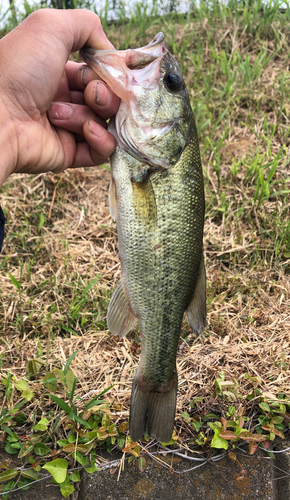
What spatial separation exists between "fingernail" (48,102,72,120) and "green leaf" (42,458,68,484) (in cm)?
176

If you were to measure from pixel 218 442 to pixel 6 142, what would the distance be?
1907 mm

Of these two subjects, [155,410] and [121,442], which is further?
[121,442]

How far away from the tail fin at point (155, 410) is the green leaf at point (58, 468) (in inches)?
18.6

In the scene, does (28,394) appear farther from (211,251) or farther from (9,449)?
(211,251)

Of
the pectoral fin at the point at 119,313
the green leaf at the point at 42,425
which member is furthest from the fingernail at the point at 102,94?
the green leaf at the point at 42,425

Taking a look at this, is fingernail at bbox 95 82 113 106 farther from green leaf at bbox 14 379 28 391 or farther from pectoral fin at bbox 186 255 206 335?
green leaf at bbox 14 379 28 391

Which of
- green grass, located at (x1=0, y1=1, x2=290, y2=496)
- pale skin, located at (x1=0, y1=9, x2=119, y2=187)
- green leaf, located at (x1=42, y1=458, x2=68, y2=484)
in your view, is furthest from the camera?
green grass, located at (x1=0, y1=1, x2=290, y2=496)

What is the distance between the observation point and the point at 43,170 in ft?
7.36

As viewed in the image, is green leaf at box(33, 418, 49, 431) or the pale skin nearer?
the pale skin

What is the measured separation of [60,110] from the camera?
2.09 metres

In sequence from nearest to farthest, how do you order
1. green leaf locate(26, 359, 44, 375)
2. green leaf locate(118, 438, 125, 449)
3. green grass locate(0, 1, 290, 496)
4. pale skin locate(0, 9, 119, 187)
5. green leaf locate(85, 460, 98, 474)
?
pale skin locate(0, 9, 119, 187), green leaf locate(85, 460, 98, 474), green leaf locate(118, 438, 125, 449), green leaf locate(26, 359, 44, 375), green grass locate(0, 1, 290, 496)

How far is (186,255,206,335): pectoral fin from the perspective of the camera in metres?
1.91

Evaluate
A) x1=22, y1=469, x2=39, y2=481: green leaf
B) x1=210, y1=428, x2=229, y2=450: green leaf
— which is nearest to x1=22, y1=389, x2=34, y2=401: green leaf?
x1=22, y1=469, x2=39, y2=481: green leaf

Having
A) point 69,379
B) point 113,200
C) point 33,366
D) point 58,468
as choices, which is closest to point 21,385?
point 33,366
